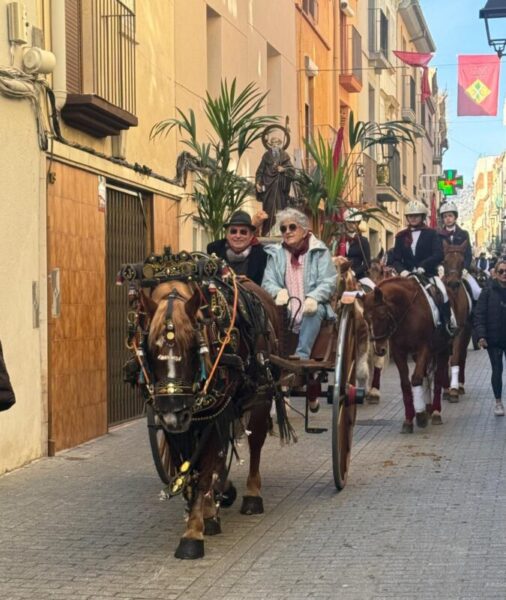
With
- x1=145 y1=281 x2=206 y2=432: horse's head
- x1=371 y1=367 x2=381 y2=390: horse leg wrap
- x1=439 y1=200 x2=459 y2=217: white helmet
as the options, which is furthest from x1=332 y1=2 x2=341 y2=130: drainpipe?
x1=145 y1=281 x2=206 y2=432: horse's head

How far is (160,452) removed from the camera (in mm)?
8531

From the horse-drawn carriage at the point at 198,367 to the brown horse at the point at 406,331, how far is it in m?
4.55

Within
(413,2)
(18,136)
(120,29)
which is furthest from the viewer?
(413,2)

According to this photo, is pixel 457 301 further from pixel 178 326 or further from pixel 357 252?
pixel 178 326

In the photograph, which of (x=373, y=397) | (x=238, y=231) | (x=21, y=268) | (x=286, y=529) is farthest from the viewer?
(x=373, y=397)

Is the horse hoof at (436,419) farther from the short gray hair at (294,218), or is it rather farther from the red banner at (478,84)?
the red banner at (478,84)

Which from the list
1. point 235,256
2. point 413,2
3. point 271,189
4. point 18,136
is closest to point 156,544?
point 235,256

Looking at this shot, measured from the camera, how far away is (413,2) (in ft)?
148

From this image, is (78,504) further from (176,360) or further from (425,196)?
(425,196)

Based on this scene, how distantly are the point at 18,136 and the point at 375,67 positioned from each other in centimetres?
2710

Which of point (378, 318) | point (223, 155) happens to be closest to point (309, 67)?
point (223, 155)

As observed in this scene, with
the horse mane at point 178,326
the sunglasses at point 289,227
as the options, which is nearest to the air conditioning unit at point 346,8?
the sunglasses at point 289,227

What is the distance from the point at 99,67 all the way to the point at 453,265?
5.98m

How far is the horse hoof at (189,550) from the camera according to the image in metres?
7.29
